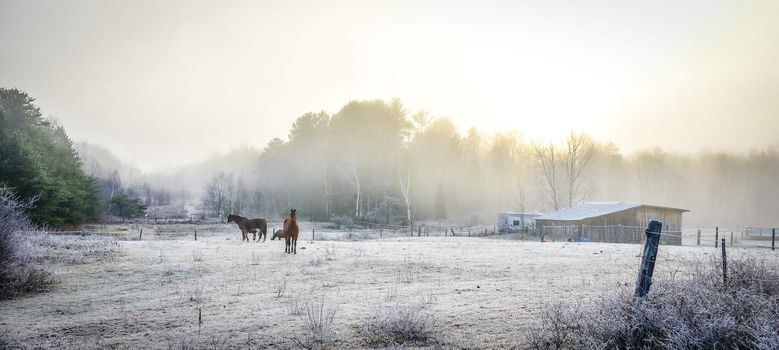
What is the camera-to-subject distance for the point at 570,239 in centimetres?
3616

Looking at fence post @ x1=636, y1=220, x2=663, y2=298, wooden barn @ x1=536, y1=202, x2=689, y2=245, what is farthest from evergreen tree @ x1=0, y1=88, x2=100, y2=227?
wooden barn @ x1=536, y1=202, x2=689, y2=245

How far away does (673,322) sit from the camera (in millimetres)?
5719

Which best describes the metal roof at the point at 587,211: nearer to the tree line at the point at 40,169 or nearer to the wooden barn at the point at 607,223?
the wooden barn at the point at 607,223

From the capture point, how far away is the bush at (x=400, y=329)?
6914 millimetres

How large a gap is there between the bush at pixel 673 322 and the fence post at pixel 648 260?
14cm

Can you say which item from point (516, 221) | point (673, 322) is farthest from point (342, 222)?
point (673, 322)

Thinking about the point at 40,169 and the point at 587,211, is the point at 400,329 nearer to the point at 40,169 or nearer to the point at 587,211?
the point at 587,211

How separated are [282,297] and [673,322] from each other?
7.45 meters

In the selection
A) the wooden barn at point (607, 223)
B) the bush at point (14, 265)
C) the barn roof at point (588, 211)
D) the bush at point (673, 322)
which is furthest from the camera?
the barn roof at point (588, 211)

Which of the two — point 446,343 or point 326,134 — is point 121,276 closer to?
point 446,343

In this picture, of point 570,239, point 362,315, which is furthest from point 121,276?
point 570,239

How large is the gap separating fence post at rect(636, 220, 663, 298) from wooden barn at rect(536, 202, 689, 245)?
2989 cm

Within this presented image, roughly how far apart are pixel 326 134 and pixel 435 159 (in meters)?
17.1

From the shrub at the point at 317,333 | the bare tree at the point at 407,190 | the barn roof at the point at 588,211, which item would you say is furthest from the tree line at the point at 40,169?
the barn roof at the point at 588,211
